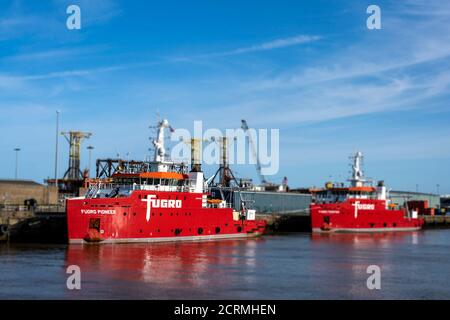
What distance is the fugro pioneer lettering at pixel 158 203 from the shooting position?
47.6 m

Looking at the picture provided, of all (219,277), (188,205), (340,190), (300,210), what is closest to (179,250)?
(188,205)

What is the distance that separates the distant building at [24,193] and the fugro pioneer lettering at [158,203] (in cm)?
1811

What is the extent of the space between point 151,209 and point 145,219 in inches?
37.0

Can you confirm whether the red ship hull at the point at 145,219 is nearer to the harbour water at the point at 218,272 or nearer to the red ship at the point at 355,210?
the harbour water at the point at 218,272

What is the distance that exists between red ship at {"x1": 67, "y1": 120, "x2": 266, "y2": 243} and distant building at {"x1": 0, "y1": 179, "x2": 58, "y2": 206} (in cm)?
1628

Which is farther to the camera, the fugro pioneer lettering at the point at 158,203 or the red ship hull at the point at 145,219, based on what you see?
the fugro pioneer lettering at the point at 158,203

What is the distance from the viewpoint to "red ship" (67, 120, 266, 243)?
44.8 meters

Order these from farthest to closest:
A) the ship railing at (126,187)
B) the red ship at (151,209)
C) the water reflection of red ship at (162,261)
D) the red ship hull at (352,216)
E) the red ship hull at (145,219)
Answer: the red ship hull at (352,216)
the ship railing at (126,187)
the red ship at (151,209)
the red ship hull at (145,219)
the water reflection of red ship at (162,261)

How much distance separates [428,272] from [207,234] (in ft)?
76.7

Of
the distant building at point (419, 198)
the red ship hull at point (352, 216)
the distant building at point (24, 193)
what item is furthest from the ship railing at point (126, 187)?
the distant building at point (419, 198)

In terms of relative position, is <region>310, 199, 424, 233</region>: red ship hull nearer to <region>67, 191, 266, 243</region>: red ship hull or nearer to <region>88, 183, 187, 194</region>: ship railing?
<region>67, 191, 266, 243</region>: red ship hull

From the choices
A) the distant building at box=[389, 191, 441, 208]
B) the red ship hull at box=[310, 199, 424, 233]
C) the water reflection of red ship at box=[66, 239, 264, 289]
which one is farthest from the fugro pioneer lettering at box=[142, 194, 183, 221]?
the distant building at box=[389, 191, 441, 208]

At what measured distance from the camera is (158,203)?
159 feet

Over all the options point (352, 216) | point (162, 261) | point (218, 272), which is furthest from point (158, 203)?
point (352, 216)
